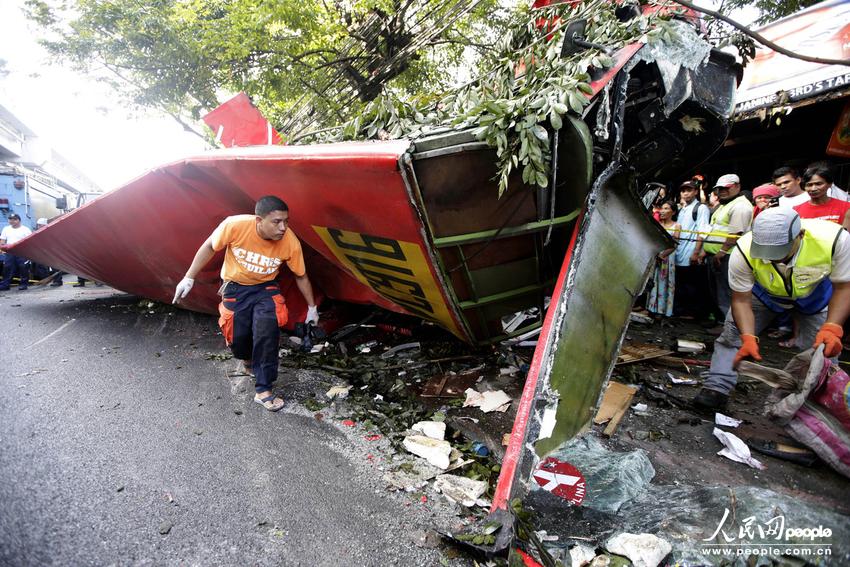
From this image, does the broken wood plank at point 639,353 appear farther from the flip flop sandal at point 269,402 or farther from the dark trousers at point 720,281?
the flip flop sandal at point 269,402

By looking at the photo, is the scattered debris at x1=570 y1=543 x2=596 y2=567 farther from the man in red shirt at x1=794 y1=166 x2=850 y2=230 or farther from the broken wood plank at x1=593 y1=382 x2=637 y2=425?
the man in red shirt at x1=794 y1=166 x2=850 y2=230

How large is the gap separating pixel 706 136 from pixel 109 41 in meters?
10.4

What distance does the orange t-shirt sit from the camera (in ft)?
9.50

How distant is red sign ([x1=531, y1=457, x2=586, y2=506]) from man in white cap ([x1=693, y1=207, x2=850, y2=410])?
1.28m

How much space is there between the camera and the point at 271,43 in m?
7.32

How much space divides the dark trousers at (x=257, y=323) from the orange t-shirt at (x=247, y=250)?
83 mm

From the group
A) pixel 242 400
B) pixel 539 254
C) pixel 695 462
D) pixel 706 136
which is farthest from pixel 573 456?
pixel 706 136

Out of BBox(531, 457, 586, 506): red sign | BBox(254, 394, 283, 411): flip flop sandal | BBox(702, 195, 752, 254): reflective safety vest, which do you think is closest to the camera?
BBox(531, 457, 586, 506): red sign

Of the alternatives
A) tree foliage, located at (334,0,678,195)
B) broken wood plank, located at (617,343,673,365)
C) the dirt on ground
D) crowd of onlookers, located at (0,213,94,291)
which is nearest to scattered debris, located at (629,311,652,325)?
broken wood plank, located at (617,343,673,365)

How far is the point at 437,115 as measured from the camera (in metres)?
3.14

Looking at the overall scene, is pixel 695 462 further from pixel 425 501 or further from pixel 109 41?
pixel 109 41

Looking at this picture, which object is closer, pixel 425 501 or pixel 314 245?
pixel 425 501

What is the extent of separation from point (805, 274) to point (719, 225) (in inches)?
94.6

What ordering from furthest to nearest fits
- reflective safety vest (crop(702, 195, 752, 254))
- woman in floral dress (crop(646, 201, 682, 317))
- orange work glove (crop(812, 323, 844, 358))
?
woman in floral dress (crop(646, 201, 682, 317))
reflective safety vest (crop(702, 195, 752, 254))
orange work glove (crop(812, 323, 844, 358))
